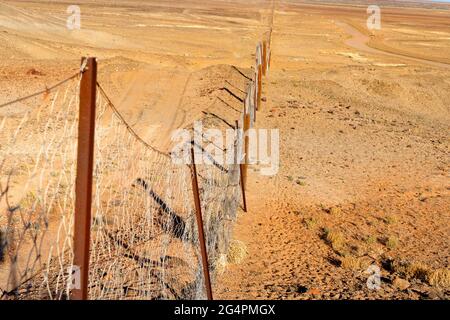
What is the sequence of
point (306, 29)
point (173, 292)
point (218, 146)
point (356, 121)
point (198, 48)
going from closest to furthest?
point (173, 292) → point (218, 146) → point (356, 121) → point (198, 48) → point (306, 29)

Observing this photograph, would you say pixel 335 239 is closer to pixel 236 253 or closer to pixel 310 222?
pixel 310 222

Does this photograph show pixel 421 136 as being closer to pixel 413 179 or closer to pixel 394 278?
pixel 413 179

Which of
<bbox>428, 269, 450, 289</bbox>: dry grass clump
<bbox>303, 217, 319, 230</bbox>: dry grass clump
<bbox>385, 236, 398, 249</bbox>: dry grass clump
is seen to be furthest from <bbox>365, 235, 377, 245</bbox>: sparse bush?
<bbox>428, 269, 450, 289</bbox>: dry grass clump

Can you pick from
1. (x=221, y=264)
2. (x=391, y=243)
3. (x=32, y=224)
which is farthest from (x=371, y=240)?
(x=32, y=224)

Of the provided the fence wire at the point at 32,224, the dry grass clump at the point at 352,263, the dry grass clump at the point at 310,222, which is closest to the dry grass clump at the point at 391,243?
the dry grass clump at the point at 352,263

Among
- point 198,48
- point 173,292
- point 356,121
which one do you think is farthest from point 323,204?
point 198,48

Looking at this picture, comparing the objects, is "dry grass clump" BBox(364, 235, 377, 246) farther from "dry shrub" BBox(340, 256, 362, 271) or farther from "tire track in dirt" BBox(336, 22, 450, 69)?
"tire track in dirt" BBox(336, 22, 450, 69)
